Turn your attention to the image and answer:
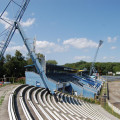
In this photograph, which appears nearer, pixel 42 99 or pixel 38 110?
pixel 38 110

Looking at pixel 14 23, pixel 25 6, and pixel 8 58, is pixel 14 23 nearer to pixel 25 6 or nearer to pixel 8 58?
pixel 25 6

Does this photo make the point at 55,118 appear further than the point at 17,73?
No

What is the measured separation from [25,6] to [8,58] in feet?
100.0

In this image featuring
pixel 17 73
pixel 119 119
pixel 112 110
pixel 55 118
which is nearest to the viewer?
pixel 55 118

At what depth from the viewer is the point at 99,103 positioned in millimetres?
21062

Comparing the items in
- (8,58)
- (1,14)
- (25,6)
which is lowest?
(8,58)

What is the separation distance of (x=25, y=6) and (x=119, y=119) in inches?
714

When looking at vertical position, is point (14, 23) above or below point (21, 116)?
above

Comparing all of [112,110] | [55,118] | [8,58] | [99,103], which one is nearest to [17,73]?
[8,58]

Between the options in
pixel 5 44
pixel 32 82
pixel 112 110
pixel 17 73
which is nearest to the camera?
pixel 112 110

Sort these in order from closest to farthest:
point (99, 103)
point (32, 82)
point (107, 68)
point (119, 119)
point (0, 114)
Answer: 1. point (0, 114)
2. point (119, 119)
3. point (99, 103)
4. point (32, 82)
5. point (107, 68)

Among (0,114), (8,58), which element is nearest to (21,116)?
(0,114)

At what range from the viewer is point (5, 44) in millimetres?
18016

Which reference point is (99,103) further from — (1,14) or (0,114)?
(1,14)
